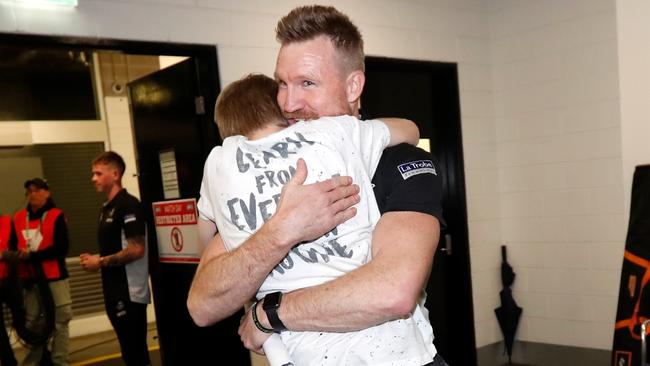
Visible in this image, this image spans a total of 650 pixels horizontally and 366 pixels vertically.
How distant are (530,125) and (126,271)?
315cm

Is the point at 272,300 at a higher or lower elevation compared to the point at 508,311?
higher

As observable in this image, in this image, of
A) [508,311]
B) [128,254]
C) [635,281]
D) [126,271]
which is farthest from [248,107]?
[508,311]

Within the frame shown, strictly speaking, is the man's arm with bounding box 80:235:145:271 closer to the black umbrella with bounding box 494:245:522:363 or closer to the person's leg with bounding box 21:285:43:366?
the person's leg with bounding box 21:285:43:366

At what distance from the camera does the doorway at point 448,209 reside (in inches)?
163

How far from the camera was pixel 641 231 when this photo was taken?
9.70 ft

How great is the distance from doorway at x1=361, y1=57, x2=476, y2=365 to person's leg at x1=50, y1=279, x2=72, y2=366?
300 cm

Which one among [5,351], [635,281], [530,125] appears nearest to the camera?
[635,281]

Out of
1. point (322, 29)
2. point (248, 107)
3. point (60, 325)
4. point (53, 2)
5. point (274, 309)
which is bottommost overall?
point (60, 325)

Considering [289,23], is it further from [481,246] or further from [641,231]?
[481,246]

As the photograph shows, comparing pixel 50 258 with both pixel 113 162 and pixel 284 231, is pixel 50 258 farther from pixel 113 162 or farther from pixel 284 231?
pixel 284 231

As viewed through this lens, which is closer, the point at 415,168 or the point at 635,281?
the point at 415,168

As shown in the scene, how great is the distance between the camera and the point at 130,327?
3.85m

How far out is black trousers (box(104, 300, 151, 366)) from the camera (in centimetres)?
382

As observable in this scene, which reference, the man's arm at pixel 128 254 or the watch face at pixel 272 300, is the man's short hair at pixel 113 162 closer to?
the man's arm at pixel 128 254
